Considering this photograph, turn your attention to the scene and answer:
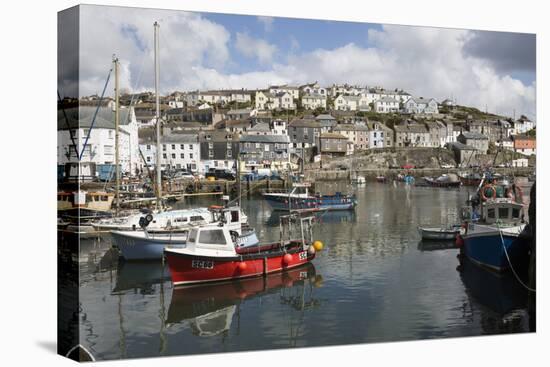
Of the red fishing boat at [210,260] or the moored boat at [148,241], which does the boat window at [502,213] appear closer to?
the red fishing boat at [210,260]

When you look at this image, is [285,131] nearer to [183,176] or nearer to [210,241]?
[183,176]

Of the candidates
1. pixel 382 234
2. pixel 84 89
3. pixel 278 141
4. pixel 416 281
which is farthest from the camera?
pixel 278 141

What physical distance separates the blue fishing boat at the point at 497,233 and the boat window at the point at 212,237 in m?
5.53

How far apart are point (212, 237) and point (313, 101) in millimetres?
41170

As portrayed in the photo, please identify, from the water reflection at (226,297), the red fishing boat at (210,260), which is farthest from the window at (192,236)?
the water reflection at (226,297)

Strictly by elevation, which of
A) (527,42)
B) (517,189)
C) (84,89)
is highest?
(527,42)

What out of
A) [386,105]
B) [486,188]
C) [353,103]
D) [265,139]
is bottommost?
[486,188]

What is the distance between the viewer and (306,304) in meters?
11.0

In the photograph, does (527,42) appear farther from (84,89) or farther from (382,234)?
(382,234)

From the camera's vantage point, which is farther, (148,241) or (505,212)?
(148,241)

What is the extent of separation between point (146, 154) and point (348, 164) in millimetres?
15121

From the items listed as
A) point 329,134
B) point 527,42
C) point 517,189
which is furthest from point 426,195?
point 527,42

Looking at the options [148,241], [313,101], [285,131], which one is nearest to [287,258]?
[148,241]

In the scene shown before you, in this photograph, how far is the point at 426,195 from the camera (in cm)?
3459
